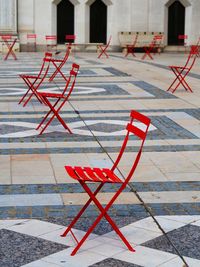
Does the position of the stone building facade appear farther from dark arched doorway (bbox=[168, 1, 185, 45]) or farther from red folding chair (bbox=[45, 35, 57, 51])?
red folding chair (bbox=[45, 35, 57, 51])

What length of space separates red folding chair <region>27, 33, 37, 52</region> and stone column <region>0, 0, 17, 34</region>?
0.91m

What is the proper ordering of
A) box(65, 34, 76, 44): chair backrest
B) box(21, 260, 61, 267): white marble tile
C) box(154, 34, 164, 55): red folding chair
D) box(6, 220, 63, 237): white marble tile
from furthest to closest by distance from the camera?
box(154, 34, 164, 55): red folding chair → box(65, 34, 76, 44): chair backrest → box(6, 220, 63, 237): white marble tile → box(21, 260, 61, 267): white marble tile

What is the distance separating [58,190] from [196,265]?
2454 millimetres

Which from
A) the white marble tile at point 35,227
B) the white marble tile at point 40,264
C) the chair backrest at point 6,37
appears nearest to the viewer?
the white marble tile at point 40,264

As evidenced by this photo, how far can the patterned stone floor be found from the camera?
18.2ft

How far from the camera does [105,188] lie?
756 cm

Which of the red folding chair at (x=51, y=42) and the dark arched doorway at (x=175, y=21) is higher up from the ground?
the dark arched doorway at (x=175, y=21)

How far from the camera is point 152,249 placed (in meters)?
5.60

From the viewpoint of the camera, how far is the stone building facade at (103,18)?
36.1m

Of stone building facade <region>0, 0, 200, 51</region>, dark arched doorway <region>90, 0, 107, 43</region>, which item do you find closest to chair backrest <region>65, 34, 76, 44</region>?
stone building facade <region>0, 0, 200, 51</region>

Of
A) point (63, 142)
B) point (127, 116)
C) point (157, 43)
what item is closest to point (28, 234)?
point (63, 142)

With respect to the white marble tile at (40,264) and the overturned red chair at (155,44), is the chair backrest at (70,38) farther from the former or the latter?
the white marble tile at (40,264)

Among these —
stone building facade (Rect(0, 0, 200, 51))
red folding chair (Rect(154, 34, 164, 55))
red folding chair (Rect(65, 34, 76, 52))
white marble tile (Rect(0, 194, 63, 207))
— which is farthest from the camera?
stone building facade (Rect(0, 0, 200, 51))

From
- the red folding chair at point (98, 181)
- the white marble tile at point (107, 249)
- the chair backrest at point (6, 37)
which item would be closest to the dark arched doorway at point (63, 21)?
the chair backrest at point (6, 37)
